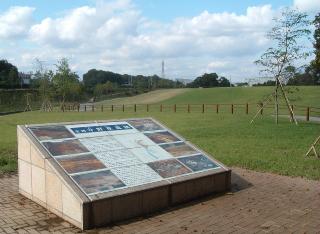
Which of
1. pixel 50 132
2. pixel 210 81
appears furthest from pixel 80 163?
pixel 210 81

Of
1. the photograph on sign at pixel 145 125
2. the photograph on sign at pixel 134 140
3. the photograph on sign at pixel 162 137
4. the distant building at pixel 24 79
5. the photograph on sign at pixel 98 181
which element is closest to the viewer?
the photograph on sign at pixel 98 181

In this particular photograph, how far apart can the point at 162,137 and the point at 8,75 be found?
101 metres

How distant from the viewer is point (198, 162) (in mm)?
8172

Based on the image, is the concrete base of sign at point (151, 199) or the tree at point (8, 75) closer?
the concrete base of sign at point (151, 199)

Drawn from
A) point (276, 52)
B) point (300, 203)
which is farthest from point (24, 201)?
point (276, 52)

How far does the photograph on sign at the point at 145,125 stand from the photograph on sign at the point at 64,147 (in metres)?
1.68

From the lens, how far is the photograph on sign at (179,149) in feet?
27.0

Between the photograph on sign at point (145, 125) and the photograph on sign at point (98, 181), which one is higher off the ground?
the photograph on sign at point (145, 125)

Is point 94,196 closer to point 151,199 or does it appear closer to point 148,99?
point 151,199

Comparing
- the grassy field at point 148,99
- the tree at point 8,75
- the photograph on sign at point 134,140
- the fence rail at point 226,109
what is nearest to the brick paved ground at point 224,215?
the photograph on sign at point 134,140

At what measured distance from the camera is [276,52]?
77.3ft

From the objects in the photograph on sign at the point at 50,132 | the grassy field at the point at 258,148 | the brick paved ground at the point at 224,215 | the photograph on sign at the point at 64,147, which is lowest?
the brick paved ground at the point at 224,215

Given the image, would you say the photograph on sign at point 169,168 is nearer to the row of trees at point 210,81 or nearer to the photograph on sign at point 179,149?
the photograph on sign at point 179,149

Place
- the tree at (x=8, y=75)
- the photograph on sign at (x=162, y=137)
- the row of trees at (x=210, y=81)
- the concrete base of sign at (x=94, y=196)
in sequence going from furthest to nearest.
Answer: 1. the row of trees at (x=210, y=81)
2. the tree at (x=8, y=75)
3. the photograph on sign at (x=162, y=137)
4. the concrete base of sign at (x=94, y=196)
